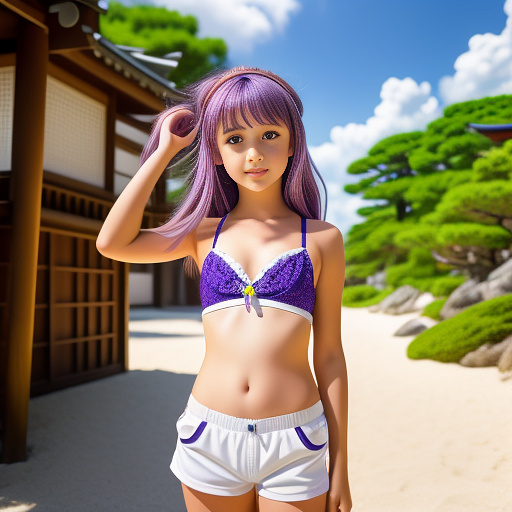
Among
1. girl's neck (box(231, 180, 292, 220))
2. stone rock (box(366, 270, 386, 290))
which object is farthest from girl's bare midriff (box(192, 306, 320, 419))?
stone rock (box(366, 270, 386, 290))

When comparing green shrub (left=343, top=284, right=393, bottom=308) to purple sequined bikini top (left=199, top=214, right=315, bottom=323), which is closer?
purple sequined bikini top (left=199, top=214, right=315, bottom=323)

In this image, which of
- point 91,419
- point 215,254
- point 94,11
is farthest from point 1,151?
point 215,254

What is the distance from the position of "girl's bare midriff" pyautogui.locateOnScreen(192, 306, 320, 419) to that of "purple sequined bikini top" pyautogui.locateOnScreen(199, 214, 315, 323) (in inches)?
1.0

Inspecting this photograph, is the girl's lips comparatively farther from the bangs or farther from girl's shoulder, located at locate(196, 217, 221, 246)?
girl's shoulder, located at locate(196, 217, 221, 246)

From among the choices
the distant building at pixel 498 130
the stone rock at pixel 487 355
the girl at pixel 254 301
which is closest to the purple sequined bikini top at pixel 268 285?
the girl at pixel 254 301

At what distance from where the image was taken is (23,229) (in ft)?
14.6

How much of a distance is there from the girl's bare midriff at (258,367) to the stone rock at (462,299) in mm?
11439

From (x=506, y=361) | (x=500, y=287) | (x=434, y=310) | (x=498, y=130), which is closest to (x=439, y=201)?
(x=498, y=130)

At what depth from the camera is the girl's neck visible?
1.77m

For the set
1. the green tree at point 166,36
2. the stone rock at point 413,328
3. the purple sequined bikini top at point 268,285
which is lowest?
the stone rock at point 413,328

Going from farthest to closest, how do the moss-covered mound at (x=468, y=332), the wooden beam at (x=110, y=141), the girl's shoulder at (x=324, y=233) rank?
the moss-covered mound at (x=468, y=332) → the wooden beam at (x=110, y=141) → the girl's shoulder at (x=324, y=233)

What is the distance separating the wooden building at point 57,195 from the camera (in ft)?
14.6

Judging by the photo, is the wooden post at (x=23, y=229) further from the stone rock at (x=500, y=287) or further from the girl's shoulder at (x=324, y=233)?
the stone rock at (x=500, y=287)

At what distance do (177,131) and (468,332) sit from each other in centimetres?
816
